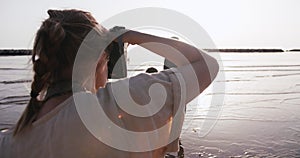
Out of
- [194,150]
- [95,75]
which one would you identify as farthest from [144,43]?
[194,150]

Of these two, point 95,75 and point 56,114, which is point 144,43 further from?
point 56,114

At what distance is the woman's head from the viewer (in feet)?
5.04

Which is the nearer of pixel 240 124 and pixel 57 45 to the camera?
pixel 57 45

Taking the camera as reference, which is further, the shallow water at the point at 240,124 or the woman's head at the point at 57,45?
the shallow water at the point at 240,124

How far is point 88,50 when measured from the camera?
154 centimetres

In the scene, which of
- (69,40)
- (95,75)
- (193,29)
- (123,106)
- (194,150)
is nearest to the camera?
(123,106)

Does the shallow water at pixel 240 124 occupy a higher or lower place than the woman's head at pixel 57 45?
lower

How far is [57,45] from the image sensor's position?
1541 mm

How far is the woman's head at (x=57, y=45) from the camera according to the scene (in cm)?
154

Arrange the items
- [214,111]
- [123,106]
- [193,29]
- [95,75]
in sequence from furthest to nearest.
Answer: [214,111] < [193,29] < [95,75] < [123,106]

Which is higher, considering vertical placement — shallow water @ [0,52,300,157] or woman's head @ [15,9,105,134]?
woman's head @ [15,9,105,134]

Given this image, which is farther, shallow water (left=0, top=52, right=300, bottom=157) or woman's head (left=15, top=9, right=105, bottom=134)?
shallow water (left=0, top=52, right=300, bottom=157)

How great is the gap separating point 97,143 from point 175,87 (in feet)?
1.26

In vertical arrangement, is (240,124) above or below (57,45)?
below
